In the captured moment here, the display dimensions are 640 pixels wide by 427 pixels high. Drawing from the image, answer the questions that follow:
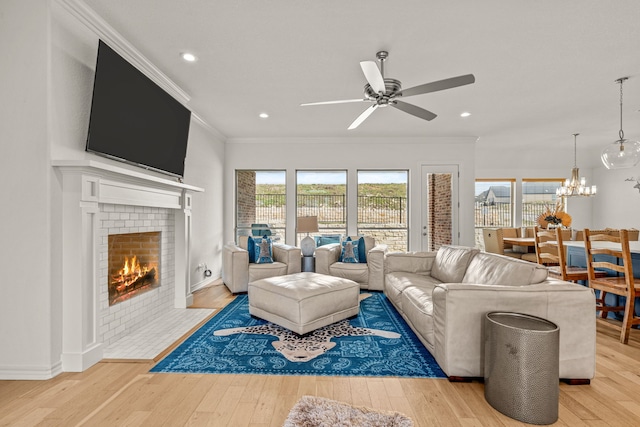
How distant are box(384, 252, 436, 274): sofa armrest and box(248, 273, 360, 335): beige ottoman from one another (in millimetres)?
1042

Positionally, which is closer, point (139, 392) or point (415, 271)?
point (139, 392)

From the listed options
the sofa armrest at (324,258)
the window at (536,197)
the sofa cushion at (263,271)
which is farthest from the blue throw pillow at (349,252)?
the window at (536,197)

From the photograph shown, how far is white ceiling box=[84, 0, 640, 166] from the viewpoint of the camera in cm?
225

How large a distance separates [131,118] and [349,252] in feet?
10.6

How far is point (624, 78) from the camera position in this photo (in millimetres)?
3336

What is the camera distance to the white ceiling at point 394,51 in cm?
225

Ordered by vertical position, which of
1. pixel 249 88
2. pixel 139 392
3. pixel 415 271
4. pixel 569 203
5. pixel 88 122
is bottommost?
pixel 139 392

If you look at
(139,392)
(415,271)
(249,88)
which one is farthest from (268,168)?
(139,392)

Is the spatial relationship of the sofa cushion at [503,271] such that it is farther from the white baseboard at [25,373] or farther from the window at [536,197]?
the window at [536,197]

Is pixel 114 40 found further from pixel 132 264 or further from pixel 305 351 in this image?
pixel 305 351

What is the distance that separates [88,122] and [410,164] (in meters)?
4.94

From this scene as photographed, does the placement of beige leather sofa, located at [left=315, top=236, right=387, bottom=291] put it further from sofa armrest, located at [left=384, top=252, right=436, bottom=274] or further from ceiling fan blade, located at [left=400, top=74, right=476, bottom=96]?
ceiling fan blade, located at [left=400, top=74, right=476, bottom=96]

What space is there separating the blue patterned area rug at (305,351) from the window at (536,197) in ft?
18.3

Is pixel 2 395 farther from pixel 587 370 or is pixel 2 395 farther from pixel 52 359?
pixel 587 370
